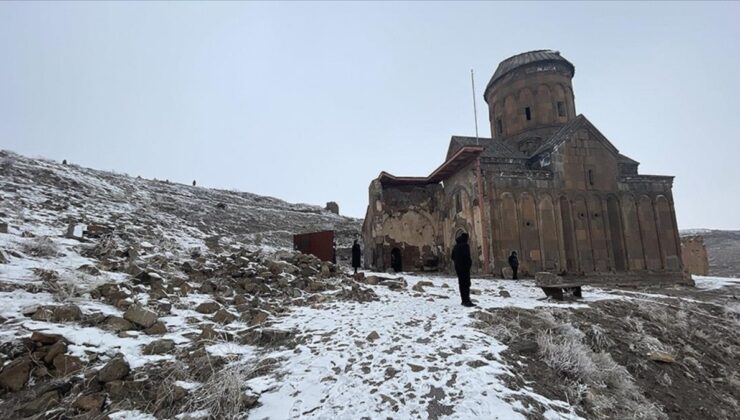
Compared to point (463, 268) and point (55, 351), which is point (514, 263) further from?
point (55, 351)

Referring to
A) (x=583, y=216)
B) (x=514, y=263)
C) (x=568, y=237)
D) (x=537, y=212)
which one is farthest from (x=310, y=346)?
(x=583, y=216)

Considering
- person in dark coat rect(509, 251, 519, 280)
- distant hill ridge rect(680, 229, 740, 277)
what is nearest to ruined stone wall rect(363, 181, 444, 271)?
person in dark coat rect(509, 251, 519, 280)

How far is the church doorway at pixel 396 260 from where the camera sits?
20969 millimetres

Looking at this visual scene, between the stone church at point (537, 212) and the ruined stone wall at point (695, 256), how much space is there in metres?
10.0

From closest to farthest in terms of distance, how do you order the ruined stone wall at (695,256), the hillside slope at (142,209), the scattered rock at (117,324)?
the scattered rock at (117,324) → the hillside slope at (142,209) → the ruined stone wall at (695,256)

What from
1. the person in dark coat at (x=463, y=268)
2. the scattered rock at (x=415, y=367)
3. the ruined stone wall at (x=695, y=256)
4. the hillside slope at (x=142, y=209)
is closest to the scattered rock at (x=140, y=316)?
the scattered rock at (x=415, y=367)

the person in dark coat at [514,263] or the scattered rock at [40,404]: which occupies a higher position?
the person in dark coat at [514,263]

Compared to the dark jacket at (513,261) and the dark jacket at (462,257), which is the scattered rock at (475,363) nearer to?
the dark jacket at (462,257)

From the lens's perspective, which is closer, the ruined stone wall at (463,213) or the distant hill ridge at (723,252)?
the ruined stone wall at (463,213)

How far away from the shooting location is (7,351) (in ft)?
14.9

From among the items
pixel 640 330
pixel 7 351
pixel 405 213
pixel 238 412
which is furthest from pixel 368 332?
pixel 405 213

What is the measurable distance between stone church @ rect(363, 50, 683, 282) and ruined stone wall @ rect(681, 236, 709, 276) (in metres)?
10.0

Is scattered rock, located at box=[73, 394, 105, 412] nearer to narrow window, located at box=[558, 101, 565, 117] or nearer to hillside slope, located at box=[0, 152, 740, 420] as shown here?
hillside slope, located at box=[0, 152, 740, 420]

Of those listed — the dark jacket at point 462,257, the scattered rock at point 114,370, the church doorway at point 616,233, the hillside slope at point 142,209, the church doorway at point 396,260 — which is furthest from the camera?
the church doorway at point 396,260
